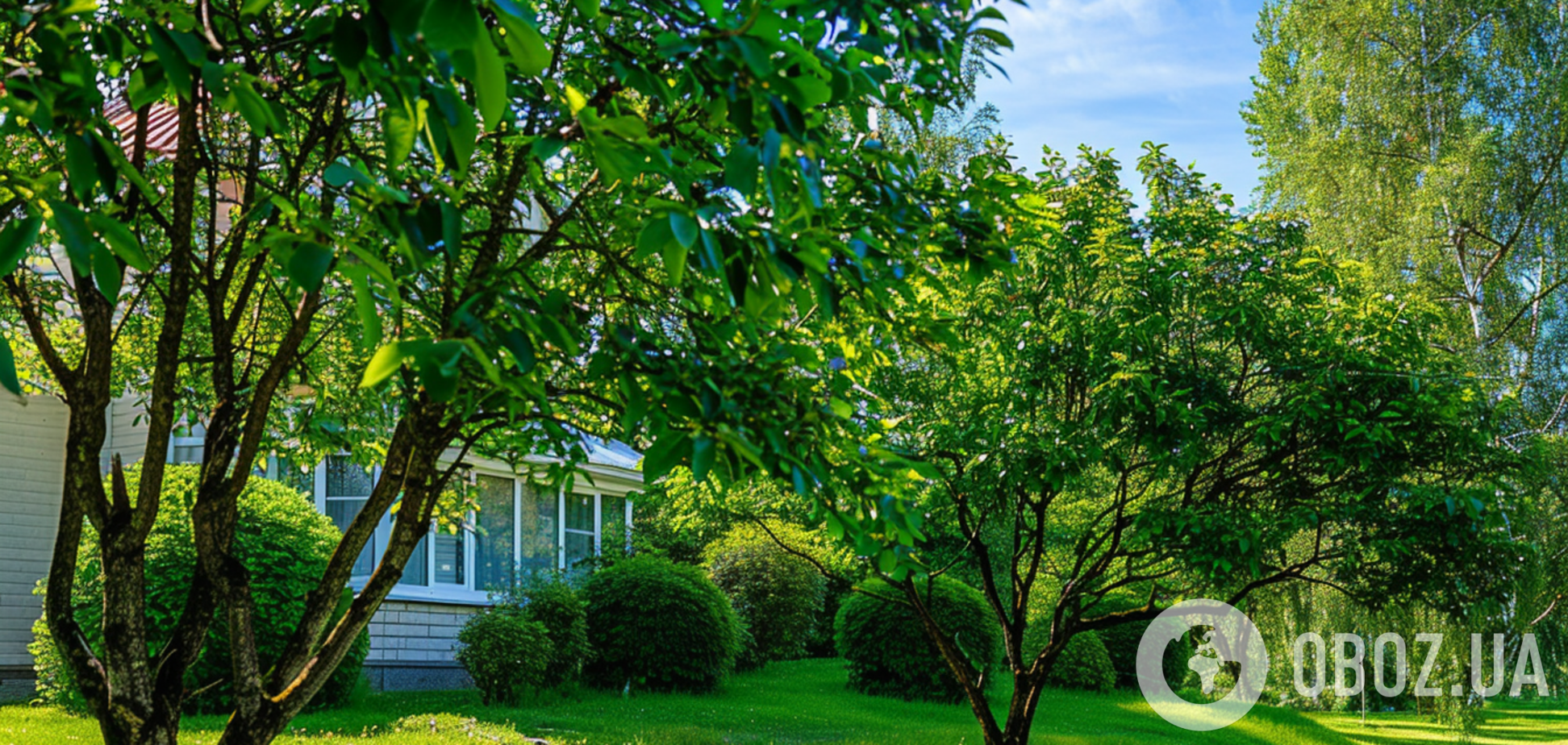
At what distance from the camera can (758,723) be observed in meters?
11.8

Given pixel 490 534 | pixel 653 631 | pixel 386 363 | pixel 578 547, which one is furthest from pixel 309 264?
pixel 578 547

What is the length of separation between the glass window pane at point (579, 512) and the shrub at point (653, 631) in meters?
2.42

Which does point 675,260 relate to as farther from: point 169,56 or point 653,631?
point 653,631

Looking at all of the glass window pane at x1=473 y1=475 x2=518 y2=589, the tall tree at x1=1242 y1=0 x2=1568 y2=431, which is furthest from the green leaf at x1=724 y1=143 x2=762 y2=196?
the tall tree at x1=1242 y1=0 x2=1568 y2=431

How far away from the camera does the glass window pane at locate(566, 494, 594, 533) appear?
16.7 metres

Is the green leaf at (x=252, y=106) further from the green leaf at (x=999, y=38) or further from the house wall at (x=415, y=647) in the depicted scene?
the house wall at (x=415, y=647)

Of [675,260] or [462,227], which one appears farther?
[462,227]

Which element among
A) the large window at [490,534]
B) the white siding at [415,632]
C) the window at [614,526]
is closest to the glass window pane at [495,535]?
the large window at [490,534]

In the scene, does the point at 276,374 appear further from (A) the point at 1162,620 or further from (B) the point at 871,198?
Result: (A) the point at 1162,620

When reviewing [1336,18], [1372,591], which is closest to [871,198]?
A: [1372,591]

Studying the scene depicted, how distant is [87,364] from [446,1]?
3.30 m

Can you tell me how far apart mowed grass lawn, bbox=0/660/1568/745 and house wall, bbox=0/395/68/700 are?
254cm

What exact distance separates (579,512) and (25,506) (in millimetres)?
6916

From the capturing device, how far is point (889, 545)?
3543mm
